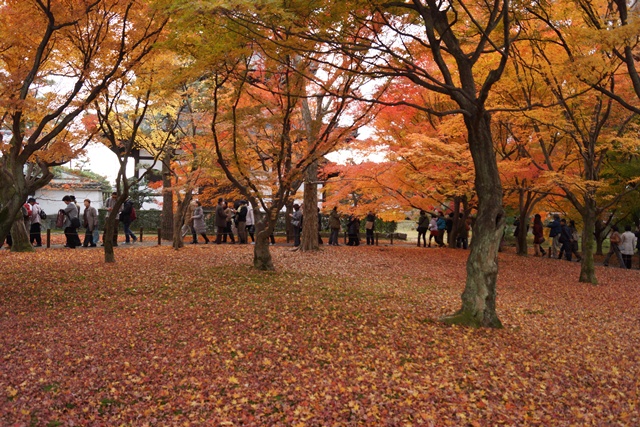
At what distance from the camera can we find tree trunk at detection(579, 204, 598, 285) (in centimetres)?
1327

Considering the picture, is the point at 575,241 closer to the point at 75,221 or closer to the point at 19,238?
the point at 75,221

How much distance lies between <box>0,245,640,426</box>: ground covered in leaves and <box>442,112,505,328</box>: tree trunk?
13.5 inches

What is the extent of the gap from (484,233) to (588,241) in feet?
26.3

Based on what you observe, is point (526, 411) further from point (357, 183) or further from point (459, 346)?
point (357, 183)

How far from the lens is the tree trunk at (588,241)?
1327 centimetres

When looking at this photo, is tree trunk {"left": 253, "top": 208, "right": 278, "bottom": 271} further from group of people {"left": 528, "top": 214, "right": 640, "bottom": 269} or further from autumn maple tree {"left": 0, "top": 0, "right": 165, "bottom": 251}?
group of people {"left": 528, "top": 214, "right": 640, "bottom": 269}

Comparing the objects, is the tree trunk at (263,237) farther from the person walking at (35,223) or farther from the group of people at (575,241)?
the group of people at (575,241)

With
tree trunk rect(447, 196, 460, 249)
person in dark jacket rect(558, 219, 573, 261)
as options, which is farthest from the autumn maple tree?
person in dark jacket rect(558, 219, 573, 261)

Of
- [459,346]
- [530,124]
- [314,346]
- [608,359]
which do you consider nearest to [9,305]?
[314,346]

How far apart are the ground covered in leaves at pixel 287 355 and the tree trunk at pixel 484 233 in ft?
1.13

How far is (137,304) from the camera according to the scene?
7.69 meters

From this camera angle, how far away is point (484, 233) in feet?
23.5

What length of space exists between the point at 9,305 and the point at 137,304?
5.98 ft

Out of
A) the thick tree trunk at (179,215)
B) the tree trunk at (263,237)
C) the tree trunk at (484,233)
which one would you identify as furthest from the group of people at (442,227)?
the tree trunk at (484,233)
